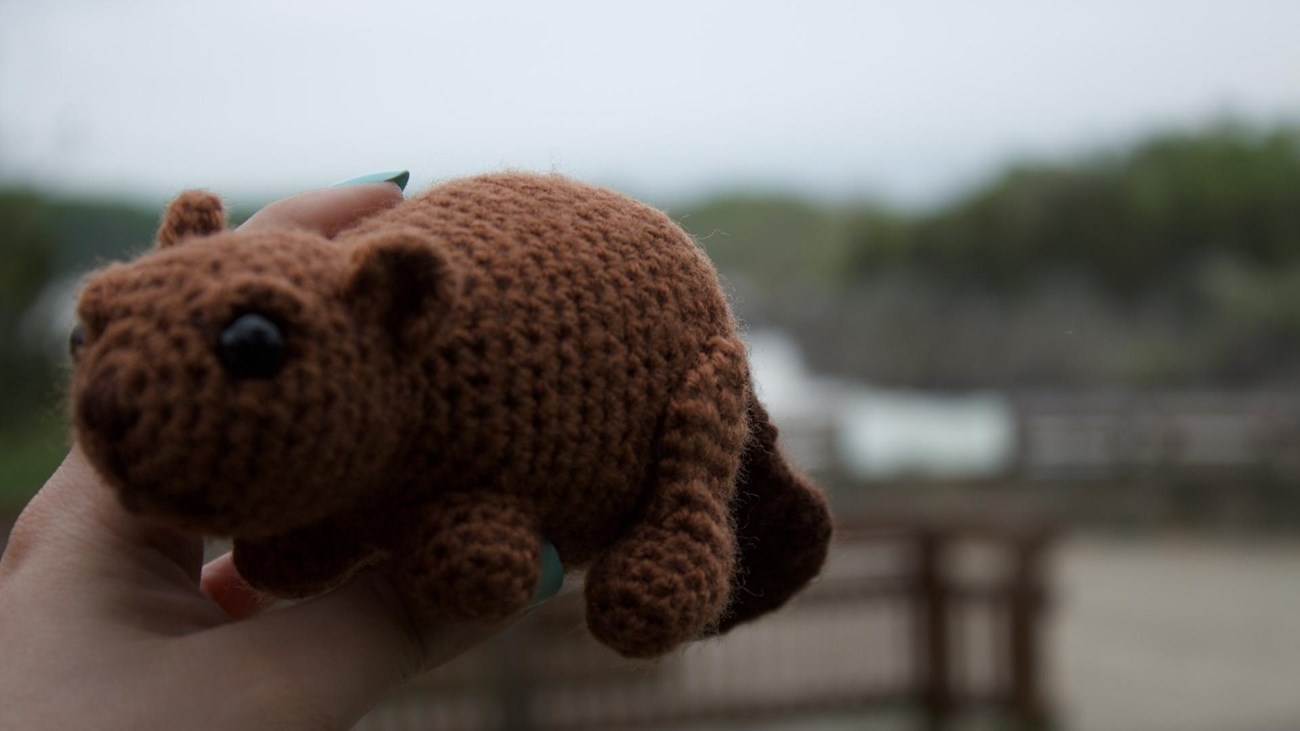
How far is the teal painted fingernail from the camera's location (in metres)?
0.57

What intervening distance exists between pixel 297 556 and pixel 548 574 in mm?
132

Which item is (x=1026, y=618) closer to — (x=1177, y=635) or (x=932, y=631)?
(x=932, y=631)

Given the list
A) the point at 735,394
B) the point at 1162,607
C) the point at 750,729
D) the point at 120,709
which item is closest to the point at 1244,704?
the point at 1162,607

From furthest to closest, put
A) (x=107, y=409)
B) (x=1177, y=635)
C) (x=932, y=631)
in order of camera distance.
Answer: (x=1177, y=635), (x=932, y=631), (x=107, y=409)

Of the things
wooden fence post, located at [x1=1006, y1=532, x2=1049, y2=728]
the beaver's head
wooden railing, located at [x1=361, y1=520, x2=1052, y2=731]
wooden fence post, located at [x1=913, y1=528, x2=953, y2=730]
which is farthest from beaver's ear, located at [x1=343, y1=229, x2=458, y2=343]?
wooden fence post, located at [x1=1006, y1=532, x2=1049, y2=728]

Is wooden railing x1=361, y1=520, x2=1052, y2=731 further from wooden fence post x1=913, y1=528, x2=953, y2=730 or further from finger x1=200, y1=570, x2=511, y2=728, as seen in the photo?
finger x1=200, y1=570, x2=511, y2=728

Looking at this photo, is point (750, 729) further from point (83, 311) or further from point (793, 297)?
point (83, 311)

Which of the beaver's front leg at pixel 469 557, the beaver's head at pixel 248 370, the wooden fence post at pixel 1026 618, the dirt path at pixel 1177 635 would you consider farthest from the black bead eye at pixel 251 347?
the dirt path at pixel 1177 635

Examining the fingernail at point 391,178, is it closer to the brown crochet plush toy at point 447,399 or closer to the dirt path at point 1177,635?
the brown crochet plush toy at point 447,399

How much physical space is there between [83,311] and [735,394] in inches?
12.5

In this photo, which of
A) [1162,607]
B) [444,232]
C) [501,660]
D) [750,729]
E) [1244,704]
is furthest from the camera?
[1162,607]

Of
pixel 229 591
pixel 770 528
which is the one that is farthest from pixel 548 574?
pixel 229 591

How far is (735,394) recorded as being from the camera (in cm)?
59

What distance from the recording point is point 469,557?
504 mm
